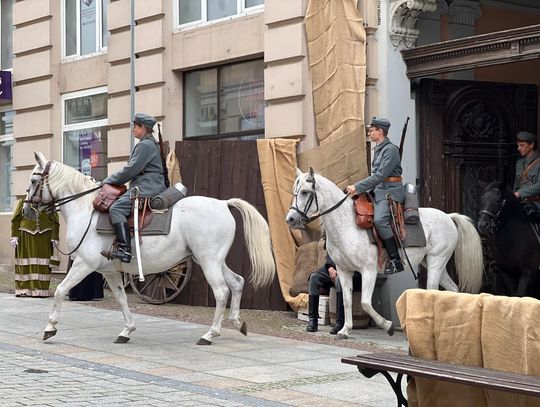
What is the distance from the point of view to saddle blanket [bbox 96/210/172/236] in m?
11.7

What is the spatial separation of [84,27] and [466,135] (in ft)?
30.5

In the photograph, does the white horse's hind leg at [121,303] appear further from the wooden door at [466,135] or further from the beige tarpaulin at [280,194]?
the wooden door at [466,135]

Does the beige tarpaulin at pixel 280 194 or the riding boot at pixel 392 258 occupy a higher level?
the beige tarpaulin at pixel 280 194

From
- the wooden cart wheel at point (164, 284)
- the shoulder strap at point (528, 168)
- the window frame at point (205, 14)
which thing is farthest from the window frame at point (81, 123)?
the shoulder strap at point (528, 168)

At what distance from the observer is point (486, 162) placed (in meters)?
15.3

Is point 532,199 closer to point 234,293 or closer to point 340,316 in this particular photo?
point 340,316

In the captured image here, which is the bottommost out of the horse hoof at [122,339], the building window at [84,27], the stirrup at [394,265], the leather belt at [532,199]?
the horse hoof at [122,339]

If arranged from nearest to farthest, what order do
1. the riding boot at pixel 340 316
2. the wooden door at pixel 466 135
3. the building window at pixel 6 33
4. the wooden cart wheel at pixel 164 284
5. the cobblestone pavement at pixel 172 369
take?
the cobblestone pavement at pixel 172 369
the riding boot at pixel 340 316
the wooden door at pixel 466 135
the wooden cart wheel at pixel 164 284
the building window at pixel 6 33

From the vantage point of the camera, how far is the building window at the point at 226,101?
55.0 ft

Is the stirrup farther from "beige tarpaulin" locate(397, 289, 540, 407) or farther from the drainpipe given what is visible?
the drainpipe

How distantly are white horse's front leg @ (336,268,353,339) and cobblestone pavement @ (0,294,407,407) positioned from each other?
0.36 m

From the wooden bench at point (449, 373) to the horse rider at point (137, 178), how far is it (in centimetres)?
546

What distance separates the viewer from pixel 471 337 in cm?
626

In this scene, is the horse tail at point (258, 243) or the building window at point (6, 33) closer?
the horse tail at point (258, 243)
